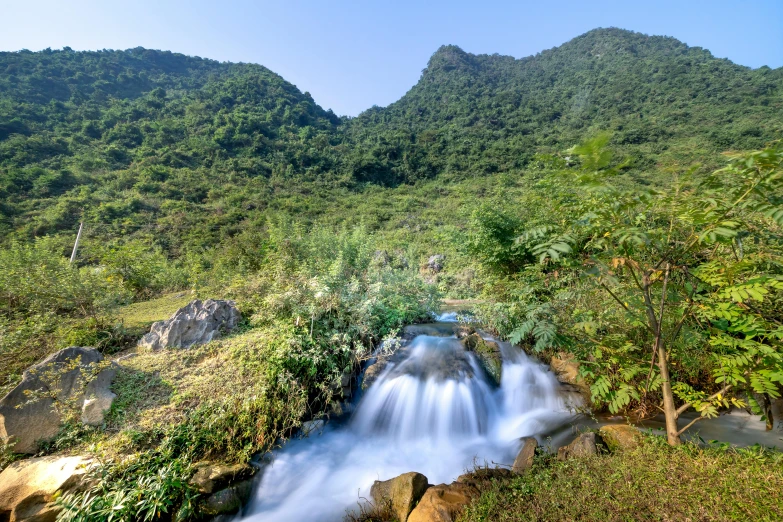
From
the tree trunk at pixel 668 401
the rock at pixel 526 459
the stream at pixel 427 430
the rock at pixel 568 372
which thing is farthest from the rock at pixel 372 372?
the tree trunk at pixel 668 401

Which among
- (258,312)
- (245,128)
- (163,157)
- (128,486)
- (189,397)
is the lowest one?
(128,486)

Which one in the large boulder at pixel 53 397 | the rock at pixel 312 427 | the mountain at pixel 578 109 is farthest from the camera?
the mountain at pixel 578 109

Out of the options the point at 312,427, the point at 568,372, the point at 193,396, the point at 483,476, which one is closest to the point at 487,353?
the point at 568,372

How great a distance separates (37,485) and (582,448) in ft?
19.1

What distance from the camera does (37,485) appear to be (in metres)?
3.15

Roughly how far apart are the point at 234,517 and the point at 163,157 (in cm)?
4486

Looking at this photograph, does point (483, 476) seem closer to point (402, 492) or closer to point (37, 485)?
point (402, 492)

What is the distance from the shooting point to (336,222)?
29.3 meters

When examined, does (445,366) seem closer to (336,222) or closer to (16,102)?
(336,222)

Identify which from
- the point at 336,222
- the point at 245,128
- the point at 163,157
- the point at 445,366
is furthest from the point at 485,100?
→ the point at 445,366

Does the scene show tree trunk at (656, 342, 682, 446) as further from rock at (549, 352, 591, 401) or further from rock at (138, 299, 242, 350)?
rock at (138, 299, 242, 350)

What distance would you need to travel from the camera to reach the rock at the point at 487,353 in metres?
5.74

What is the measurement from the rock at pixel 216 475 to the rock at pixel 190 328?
7.86 feet

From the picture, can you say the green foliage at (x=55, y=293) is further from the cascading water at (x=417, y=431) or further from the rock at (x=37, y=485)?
the cascading water at (x=417, y=431)
